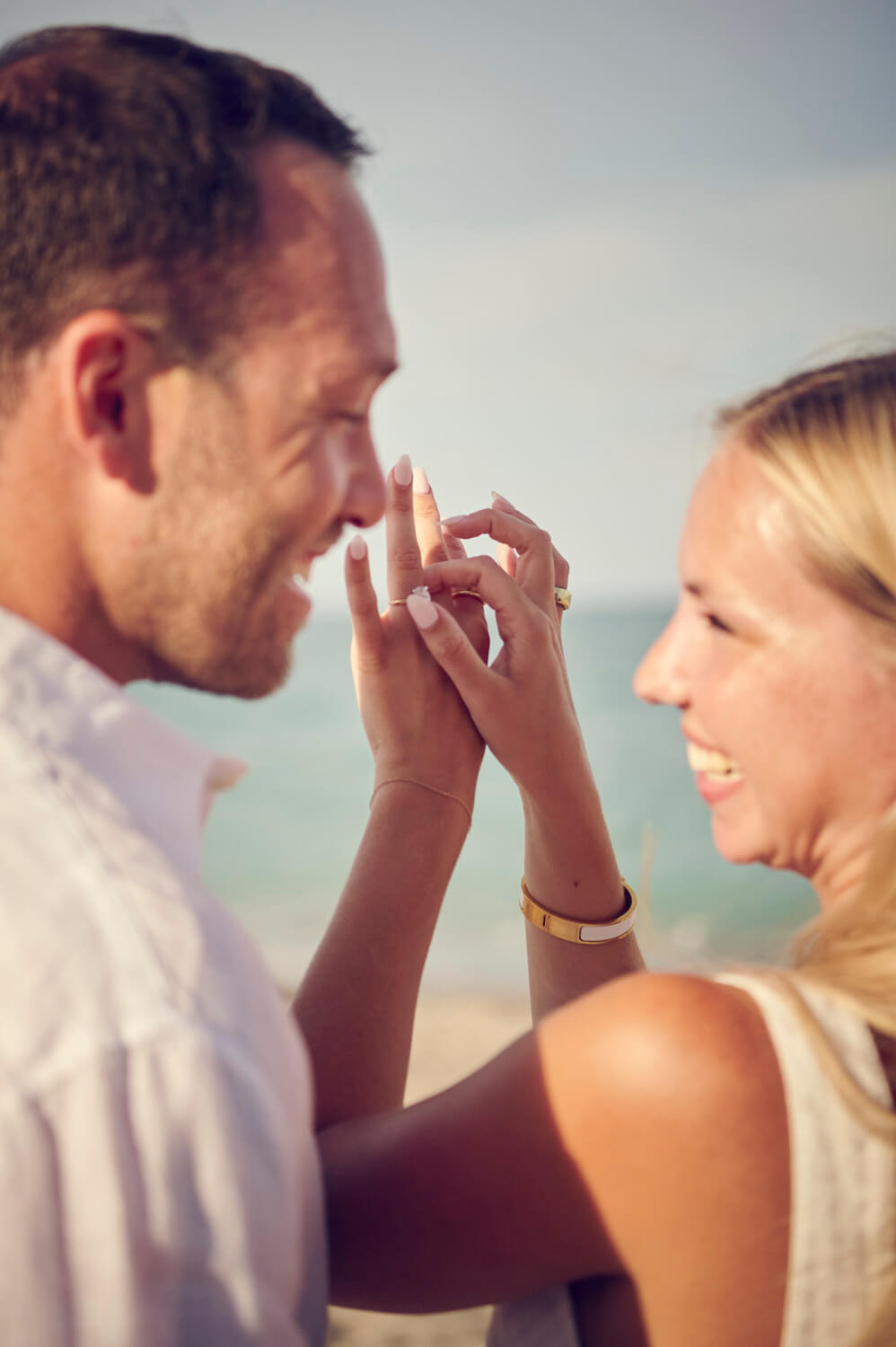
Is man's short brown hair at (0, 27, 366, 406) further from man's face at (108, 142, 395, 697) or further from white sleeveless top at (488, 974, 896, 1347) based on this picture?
white sleeveless top at (488, 974, 896, 1347)

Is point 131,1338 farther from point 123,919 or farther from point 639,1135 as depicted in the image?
point 639,1135

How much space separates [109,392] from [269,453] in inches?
8.9

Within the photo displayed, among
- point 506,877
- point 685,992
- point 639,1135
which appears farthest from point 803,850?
point 506,877

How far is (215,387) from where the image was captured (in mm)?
1428

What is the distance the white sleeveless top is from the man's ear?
3.65ft

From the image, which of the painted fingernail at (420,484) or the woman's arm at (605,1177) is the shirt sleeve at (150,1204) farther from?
the painted fingernail at (420,484)

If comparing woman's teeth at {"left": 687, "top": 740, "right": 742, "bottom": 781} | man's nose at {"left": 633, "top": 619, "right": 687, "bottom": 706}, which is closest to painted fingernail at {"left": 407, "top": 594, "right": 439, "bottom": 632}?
man's nose at {"left": 633, "top": 619, "right": 687, "bottom": 706}

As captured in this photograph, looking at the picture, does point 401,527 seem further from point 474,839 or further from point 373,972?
point 474,839

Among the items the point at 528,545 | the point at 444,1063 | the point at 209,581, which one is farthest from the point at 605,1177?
the point at 444,1063

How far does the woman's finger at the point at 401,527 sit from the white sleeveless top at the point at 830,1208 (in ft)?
3.78

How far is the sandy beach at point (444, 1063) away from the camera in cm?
477

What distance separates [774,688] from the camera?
4.85 feet

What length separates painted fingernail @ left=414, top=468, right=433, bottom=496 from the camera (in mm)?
2260

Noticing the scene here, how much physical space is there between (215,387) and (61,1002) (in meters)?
0.88
